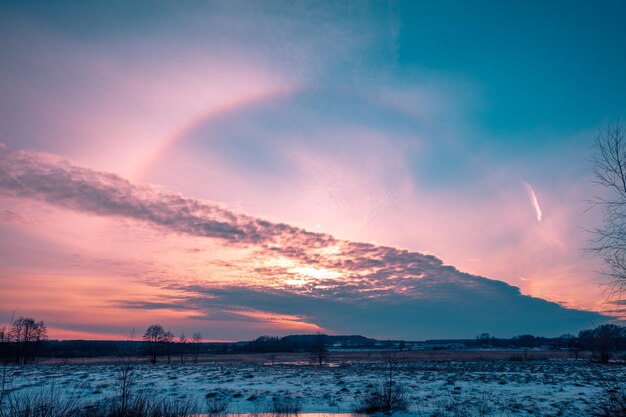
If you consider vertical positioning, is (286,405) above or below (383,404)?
below

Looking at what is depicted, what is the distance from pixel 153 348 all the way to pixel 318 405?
310 feet

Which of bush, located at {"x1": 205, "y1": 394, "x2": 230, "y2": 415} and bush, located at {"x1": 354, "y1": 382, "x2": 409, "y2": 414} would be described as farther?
bush, located at {"x1": 354, "y1": 382, "x2": 409, "y2": 414}

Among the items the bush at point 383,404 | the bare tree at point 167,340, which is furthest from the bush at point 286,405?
the bare tree at point 167,340

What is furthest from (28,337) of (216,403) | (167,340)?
(216,403)

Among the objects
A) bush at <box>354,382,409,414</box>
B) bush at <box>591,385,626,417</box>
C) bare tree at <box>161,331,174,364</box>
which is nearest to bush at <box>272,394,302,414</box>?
bush at <box>354,382,409,414</box>

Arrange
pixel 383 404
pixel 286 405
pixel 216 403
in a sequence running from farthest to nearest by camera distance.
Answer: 1. pixel 216 403
2. pixel 286 405
3. pixel 383 404

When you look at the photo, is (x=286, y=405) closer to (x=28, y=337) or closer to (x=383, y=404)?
(x=383, y=404)

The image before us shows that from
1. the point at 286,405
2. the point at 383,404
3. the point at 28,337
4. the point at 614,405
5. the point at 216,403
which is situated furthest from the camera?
the point at 28,337

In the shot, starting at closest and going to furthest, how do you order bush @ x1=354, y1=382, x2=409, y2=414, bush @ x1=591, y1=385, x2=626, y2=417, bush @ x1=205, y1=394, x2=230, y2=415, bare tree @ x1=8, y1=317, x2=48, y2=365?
bush @ x1=591, y1=385, x2=626, y2=417 → bush @ x1=205, y1=394, x2=230, y2=415 → bush @ x1=354, y1=382, x2=409, y2=414 → bare tree @ x1=8, y1=317, x2=48, y2=365

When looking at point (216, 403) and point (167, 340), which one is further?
point (167, 340)

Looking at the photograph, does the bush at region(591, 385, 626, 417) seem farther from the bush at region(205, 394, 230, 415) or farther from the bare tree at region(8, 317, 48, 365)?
the bare tree at region(8, 317, 48, 365)

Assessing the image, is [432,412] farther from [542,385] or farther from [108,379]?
[108,379]

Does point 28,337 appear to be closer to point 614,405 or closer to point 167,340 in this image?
point 167,340

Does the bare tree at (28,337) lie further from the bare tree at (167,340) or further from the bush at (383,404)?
the bush at (383,404)
